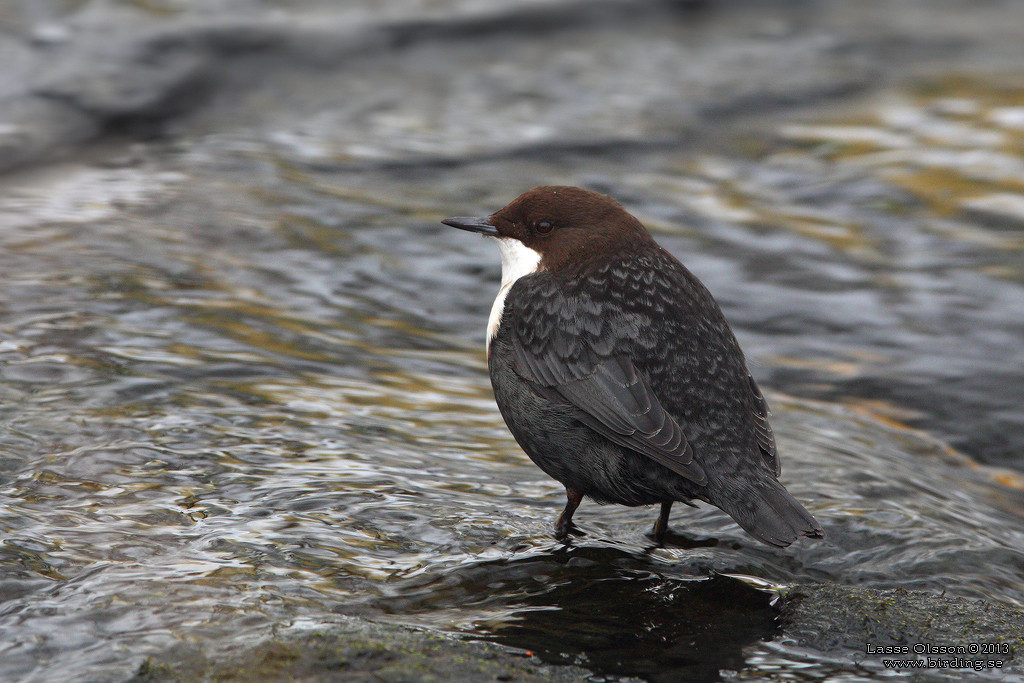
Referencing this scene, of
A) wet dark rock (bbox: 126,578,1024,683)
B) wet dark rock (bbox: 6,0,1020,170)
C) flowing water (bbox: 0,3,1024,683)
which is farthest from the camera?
wet dark rock (bbox: 6,0,1020,170)

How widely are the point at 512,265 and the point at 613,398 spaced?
39.2 inches

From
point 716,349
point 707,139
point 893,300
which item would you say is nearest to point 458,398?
point 716,349

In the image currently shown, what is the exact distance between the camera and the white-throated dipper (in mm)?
3676

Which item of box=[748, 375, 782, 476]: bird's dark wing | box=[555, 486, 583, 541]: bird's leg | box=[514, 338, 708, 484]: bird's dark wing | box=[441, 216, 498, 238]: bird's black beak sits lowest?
box=[555, 486, 583, 541]: bird's leg

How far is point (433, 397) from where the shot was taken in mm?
5086

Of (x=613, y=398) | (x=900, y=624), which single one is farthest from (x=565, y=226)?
(x=900, y=624)

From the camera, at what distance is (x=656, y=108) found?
1041 centimetres

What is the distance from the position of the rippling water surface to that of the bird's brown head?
2.78 feet

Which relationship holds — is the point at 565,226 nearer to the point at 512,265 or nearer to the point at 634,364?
the point at 512,265

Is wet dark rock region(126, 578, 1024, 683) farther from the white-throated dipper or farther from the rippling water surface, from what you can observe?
the white-throated dipper

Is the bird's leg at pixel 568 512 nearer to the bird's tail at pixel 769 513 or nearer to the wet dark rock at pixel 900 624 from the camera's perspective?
the bird's tail at pixel 769 513

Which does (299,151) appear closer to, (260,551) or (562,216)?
(562,216)

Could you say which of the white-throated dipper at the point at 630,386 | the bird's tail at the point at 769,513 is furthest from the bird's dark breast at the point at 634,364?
the bird's tail at the point at 769,513

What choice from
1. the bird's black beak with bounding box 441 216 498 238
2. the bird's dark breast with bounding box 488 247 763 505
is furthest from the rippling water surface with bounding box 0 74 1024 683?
the bird's black beak with bounding box 441 216 498 238
